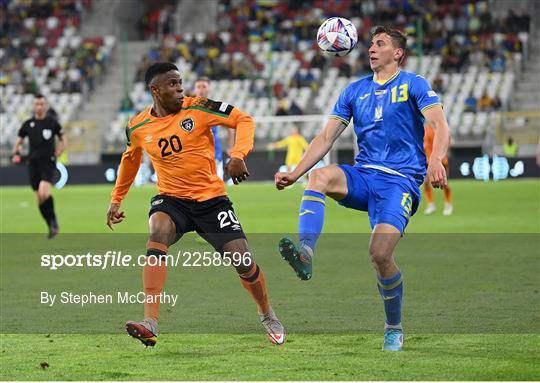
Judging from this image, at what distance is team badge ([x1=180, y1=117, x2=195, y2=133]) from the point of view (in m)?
7.75

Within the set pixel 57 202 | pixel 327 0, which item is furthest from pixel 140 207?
pixel 327 0

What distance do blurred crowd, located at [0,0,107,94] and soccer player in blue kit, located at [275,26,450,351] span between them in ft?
122

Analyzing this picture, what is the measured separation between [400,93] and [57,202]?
20547 millimetres

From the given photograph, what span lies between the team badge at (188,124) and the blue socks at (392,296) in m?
1.67

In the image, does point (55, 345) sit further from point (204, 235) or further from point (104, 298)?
point (104, 298)

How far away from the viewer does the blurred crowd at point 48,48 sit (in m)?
44.2

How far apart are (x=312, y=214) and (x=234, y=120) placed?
105 centimetres

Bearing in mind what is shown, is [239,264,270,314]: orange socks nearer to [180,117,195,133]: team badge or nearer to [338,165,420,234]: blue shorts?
[338,165,420,234]: blue shorts

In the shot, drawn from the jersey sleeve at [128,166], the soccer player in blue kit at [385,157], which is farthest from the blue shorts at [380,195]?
the jersey sleeve at [128,166]

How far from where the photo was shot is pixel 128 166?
26.3 feet

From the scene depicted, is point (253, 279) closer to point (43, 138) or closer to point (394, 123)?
point (394, 123)

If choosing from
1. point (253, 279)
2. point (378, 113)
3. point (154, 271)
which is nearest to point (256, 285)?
point (253, 279)

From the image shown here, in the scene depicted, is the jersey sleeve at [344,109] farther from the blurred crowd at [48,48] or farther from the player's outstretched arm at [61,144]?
the blurred crowd at [48,48]

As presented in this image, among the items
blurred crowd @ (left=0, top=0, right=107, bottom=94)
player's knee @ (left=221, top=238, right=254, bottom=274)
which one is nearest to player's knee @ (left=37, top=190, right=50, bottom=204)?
player's knee @ (left=221, top=238, right=254, bottom=274)
